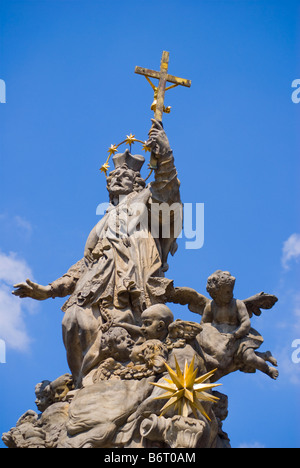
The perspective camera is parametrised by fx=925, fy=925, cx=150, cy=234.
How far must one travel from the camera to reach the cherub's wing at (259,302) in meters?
14.3

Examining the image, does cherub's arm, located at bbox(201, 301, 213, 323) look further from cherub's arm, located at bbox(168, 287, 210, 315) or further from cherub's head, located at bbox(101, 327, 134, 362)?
cherub's head, located at bbox(101, 327, 134, 362)

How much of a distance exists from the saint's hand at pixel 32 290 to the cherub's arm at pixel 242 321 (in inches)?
124

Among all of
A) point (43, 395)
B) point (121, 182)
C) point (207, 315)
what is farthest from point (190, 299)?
point (43, 395)

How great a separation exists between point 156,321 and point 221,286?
1.24 m

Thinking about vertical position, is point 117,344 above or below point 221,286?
below

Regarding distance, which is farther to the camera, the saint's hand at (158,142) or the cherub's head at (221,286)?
the saint's hand at (158,142)

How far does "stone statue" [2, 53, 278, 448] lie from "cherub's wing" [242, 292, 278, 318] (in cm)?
2

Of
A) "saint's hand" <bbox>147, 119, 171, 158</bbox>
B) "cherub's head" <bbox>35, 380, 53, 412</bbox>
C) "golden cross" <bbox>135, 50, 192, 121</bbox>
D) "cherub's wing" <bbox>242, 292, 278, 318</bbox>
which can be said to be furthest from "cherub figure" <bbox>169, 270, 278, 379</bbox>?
"golden cross" <bbox>135, 50, 192, 121</bbox>

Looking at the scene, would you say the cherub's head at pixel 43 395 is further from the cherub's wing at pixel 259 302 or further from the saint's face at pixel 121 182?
the saint's face at pixel 121 182

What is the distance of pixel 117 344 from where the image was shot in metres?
13.1

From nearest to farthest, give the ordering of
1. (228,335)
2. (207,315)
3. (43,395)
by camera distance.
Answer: (228,335) → (43,395) → (207,315)

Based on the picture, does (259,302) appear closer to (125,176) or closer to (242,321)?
(242,321)

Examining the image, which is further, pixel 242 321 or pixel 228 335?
pixel 242 321

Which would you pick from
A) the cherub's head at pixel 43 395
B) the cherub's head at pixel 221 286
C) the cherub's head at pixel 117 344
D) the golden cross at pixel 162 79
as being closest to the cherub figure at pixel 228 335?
the cherub's head at pixel 221 286
